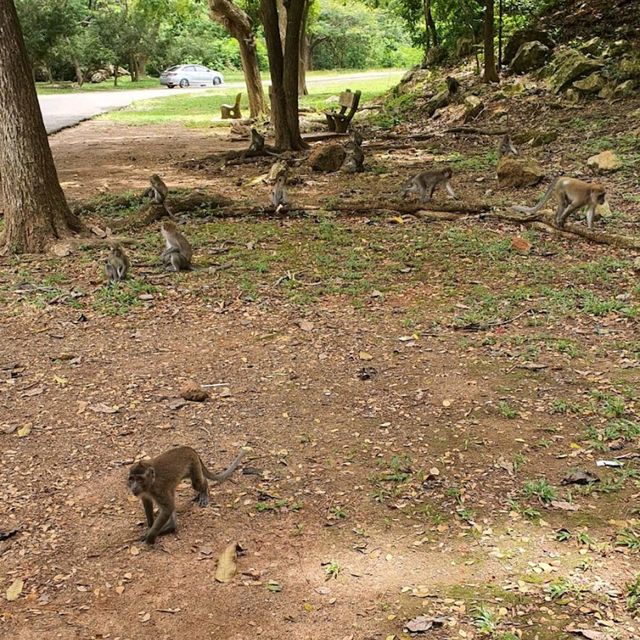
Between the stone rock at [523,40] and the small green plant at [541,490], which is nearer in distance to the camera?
the small green plant at [541,490]

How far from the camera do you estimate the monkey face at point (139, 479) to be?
4.08 m

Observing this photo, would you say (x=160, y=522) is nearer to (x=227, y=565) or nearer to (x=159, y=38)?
(x=227, y=565)

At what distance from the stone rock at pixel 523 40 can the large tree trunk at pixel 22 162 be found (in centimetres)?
1595

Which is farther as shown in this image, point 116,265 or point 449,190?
point 449,190

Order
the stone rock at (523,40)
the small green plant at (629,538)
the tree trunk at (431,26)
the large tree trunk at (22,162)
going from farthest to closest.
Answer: the tree trunk at (431,26) → the stone rock at (523,40) → the large tree trunk at (22,162) → the small green plant at (629,538)

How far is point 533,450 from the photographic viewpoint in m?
5.08

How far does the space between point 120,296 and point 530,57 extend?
16509 mm

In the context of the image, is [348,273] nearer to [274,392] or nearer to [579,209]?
[274,392]

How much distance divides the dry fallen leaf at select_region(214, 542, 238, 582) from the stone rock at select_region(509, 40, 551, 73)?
1927 cm

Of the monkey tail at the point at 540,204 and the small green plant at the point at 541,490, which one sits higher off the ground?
the monkey tail at the point at 540,204

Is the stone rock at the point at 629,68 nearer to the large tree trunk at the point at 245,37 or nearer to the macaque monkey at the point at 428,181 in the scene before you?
the macaque monkey at the point at 428,181

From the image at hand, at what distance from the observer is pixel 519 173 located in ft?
39.7

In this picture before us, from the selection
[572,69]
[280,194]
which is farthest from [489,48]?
[280,194]

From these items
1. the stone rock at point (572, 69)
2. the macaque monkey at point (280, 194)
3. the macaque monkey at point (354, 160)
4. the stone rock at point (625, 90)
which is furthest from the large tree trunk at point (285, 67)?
the stone rock at point (625, 90)
